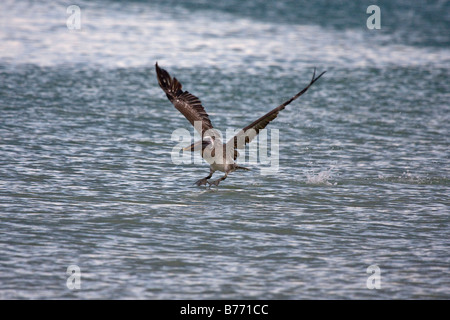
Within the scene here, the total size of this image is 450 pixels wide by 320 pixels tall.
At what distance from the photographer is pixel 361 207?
35.1ft

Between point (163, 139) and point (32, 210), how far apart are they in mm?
4621

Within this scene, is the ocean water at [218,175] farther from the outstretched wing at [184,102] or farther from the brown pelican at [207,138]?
the outstretched wing at [184,102]

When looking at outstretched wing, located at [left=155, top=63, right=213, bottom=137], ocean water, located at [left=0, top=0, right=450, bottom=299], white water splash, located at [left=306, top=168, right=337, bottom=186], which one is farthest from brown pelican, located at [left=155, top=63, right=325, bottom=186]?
white water splash, located at [left=306, top=168, right=337, bottom=186]

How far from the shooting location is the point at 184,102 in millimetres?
11383

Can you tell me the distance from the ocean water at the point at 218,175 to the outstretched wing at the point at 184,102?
1013mm

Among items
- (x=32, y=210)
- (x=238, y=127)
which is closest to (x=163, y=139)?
(x=238, y=127)

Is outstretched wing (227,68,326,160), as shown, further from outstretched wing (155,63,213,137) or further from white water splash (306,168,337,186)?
white water splash (306,168,337,186)

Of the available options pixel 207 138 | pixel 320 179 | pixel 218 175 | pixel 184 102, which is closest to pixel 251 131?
pixel 207 138

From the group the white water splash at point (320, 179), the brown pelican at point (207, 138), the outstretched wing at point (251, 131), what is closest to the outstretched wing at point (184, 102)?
the brown pelican at point (207, 138)

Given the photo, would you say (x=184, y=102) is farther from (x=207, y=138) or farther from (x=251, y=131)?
(x=251, y=131)

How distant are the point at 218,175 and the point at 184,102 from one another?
1765 millimetres

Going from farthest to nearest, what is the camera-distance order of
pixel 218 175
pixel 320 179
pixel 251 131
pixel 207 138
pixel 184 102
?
pixel 218 175 → pixel 320 179 → pixel 184 102 → pixel 207 138 → pixel 251 131

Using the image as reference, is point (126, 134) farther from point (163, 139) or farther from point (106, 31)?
point (106, 31)

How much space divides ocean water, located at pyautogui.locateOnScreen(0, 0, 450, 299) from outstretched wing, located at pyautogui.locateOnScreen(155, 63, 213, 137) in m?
1.01
